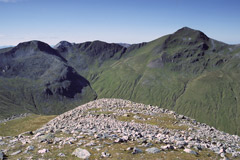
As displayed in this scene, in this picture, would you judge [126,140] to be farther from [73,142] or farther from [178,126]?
[178,126]

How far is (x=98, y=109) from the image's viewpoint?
54.4m

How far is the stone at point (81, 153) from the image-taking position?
18.8 m

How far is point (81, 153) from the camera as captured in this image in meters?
19.3

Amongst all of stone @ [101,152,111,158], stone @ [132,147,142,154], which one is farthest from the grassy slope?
stone @ [132,147,142,154]

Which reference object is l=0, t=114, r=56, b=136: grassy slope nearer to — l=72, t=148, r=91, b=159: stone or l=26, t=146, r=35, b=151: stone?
l=26, t=146, r=35, b=151: stone

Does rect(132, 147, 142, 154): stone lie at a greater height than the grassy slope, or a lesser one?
greater

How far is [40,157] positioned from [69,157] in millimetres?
2781

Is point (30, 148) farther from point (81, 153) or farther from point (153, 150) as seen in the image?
point (153, 150)

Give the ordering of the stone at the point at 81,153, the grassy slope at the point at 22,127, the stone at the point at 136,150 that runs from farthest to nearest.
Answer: the grassy slope at the point at 22,127, the stone at the point at 136,150, the stone at the point at 81,153

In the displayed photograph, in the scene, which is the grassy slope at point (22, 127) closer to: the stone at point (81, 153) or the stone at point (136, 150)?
the stone at point (81, 153)

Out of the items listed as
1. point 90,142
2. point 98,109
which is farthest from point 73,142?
point 98,109

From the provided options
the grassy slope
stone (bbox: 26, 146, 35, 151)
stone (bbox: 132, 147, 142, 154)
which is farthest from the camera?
the grassy slope

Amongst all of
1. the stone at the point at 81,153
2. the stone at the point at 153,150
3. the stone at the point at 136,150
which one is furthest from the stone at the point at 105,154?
the stone at the point at 153,150

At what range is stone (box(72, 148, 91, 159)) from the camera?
1880 centimetres
